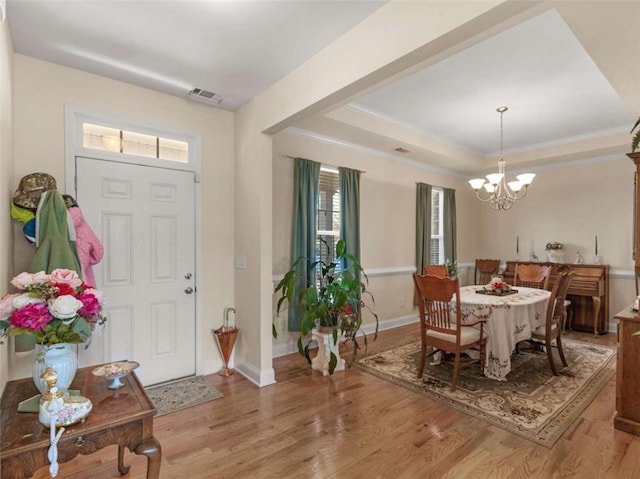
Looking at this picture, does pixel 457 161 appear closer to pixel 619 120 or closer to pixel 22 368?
pixel 619 120

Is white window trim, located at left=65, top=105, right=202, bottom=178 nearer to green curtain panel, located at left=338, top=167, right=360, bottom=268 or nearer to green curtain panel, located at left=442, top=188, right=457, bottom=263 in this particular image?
green curtain panel, located at left=338, top=167, right=360, bottom=268

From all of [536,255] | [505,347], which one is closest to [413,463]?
[505,347]

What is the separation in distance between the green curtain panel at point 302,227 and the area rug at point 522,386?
1017mm

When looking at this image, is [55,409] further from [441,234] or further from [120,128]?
[441,234]

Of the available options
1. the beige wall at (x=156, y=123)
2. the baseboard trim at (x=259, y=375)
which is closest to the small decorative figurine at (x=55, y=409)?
the beige wall at (x=156, y=123)

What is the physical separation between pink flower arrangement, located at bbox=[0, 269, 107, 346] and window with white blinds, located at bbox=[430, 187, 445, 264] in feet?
18.0

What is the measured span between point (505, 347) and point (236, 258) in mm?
2809

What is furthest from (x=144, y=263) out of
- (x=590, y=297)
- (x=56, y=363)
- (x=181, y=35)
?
(x=590, y=297)

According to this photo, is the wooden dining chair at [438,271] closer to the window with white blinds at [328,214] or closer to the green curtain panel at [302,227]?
the window with white blinds at [328,214]

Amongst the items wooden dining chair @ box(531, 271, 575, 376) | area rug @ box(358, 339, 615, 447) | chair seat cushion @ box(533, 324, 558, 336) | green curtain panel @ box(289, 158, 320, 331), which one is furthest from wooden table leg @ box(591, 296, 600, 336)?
green curtain panel @ box(289, 158, 320, 331)

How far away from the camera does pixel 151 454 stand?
145 cm

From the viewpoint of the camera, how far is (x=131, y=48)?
2490 mm

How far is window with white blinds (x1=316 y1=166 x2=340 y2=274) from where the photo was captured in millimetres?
4359

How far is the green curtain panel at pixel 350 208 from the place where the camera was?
4434 millimetres
